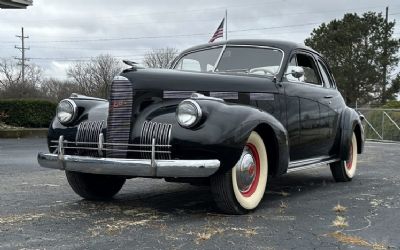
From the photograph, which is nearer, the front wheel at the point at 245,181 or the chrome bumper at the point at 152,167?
the chrome bumper at the point at 152,167

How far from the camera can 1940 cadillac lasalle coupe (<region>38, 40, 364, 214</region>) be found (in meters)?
4.75

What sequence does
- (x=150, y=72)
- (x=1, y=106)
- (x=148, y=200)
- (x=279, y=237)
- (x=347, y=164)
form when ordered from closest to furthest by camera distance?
(x=279, y=237) < (x=150, y=72) < (x=148, y=200) < (x=347, y=164) < (x=1, y=106)

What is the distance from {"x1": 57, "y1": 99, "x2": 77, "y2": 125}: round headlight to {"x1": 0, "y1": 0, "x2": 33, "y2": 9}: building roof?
1504cm

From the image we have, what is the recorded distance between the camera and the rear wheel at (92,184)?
5852 mm

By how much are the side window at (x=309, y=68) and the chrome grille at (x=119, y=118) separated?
2743mm

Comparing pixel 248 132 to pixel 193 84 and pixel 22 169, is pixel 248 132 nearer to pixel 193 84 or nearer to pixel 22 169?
pixel 193 84

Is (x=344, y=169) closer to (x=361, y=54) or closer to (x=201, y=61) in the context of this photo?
(x=201, y=61)

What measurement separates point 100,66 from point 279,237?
61.1m

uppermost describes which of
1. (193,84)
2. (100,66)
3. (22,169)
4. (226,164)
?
(100,66)

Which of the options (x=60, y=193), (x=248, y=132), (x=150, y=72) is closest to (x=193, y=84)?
(x=150, y=72)

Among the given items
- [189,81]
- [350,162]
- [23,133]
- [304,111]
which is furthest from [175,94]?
[23,133]

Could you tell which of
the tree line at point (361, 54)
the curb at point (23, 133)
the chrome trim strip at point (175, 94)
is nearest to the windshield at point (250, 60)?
the chrome trim strip at point (175, 94)

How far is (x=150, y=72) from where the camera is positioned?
525cm

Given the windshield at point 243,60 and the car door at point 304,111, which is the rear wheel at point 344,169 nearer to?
the car door at point 304,111
